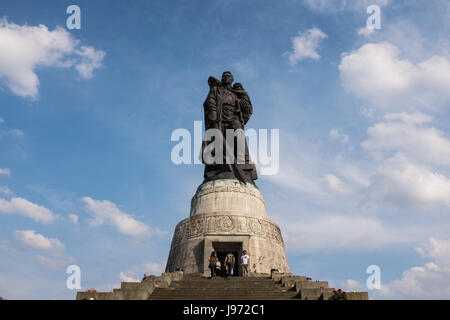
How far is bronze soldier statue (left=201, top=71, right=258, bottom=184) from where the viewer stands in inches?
1184

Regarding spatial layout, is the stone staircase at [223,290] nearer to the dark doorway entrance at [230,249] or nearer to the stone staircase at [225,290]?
the stone staircase at [225,290]

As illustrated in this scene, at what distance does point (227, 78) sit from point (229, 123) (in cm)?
392

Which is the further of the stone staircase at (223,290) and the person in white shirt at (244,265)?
the person in white shirt at (244,265)

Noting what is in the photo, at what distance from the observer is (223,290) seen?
705 inches

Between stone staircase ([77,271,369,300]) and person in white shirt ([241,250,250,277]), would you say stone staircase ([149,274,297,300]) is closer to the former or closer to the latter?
stone staircase ([77,271,369,300])

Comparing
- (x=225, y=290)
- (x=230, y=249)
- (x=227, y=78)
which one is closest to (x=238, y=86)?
(x=227, y=78)

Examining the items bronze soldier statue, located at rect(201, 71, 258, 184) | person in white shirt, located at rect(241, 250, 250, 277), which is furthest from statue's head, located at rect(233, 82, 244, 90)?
person in white shirt, located at rect(241, 250, 250, 277)

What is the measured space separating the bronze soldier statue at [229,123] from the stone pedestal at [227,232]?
1.27m

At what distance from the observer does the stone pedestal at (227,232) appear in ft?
82.8

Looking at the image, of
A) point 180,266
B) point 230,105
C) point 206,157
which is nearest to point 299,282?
point 180,266

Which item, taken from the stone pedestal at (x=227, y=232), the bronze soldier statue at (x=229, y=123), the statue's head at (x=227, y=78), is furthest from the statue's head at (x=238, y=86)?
the stone pedestal at (x=227, y=232)

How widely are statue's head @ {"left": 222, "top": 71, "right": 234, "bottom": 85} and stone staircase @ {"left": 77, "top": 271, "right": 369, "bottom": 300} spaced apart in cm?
1756
